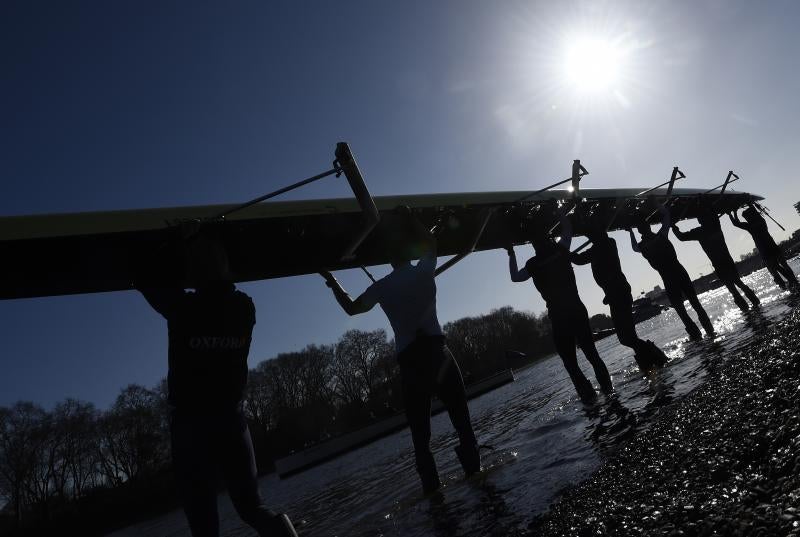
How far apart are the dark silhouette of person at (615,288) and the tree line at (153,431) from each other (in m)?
26.0

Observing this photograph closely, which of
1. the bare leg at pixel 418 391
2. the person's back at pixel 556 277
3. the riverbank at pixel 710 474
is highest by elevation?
the person's back at pixel 556 277

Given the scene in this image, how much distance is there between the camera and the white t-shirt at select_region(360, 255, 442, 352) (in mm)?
3775

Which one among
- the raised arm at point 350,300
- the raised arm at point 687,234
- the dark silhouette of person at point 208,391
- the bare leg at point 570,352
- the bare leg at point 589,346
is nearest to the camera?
the dark silhouette of person at point 208,391

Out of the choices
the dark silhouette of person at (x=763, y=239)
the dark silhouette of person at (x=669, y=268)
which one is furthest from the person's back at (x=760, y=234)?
the dark silhouette of person at (x=669, y=268)

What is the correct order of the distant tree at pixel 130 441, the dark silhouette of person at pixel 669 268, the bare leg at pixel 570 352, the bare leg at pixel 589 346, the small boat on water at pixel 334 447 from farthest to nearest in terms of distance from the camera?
the distant tree at pixel 130 441 < the small boat on water at pixel 334 447 < the dark silhouette of person at pixel 669 268 < the bare leg at pixel 570 352 < the bare leg at pixel 589 346

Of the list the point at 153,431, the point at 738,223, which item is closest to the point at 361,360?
the point at 153,431

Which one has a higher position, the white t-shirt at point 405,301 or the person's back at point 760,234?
the white t-shirt at point 405,301

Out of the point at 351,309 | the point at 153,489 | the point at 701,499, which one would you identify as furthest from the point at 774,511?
the point at 153,489

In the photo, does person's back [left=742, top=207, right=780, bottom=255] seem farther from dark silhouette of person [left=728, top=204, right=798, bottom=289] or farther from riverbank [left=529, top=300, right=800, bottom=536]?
riverbank [left=529, top=300, right=800, bottom=536]

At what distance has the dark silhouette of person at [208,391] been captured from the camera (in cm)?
239

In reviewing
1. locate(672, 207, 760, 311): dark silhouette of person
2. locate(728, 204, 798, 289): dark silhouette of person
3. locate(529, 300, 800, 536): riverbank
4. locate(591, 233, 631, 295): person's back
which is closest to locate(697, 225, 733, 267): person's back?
locate(672, 207, 760, 311): dark silhouette of person

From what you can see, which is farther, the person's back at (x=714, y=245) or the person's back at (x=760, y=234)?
the person's back at (x=760, y=234)

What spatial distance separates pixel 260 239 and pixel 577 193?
5.76m

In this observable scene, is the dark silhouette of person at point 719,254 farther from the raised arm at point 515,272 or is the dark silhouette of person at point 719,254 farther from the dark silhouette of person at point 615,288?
the raised arm at point 515,272
